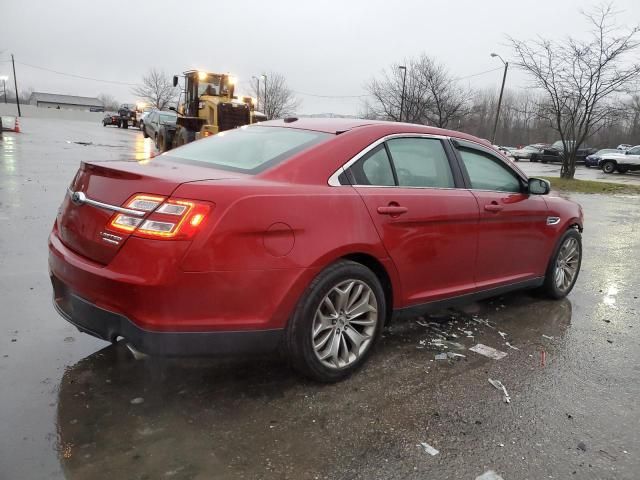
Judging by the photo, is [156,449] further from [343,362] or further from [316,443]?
[343,362]

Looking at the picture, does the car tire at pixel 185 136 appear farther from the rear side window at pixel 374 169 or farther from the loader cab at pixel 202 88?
the rear side window at pixel 374 169

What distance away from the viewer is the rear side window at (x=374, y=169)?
330 cm

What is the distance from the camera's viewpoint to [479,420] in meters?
2.88

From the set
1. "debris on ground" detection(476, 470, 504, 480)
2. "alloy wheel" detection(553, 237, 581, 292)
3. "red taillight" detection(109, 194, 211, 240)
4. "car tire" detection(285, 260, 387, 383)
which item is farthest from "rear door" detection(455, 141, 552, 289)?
"red taillight" detection(109, 194, 211, 240)

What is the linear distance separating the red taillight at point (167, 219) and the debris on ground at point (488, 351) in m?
2.36

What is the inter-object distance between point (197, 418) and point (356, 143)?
6.33 feet

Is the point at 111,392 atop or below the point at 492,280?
below

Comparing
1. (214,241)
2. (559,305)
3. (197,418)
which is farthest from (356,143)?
(559,305)

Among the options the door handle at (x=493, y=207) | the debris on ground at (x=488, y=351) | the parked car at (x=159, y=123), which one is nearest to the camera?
the debris on ground at (x=488, y=351)

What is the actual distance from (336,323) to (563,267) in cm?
314

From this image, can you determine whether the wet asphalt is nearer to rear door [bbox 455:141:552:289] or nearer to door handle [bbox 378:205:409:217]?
rear door [bbox 455:141:552:289]

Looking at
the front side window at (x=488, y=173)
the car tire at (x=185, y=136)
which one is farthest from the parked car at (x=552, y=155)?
the front side window at (x=488, y=173)

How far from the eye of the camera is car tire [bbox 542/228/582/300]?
4992 mm

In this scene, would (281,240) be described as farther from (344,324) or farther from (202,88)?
(202,88)
